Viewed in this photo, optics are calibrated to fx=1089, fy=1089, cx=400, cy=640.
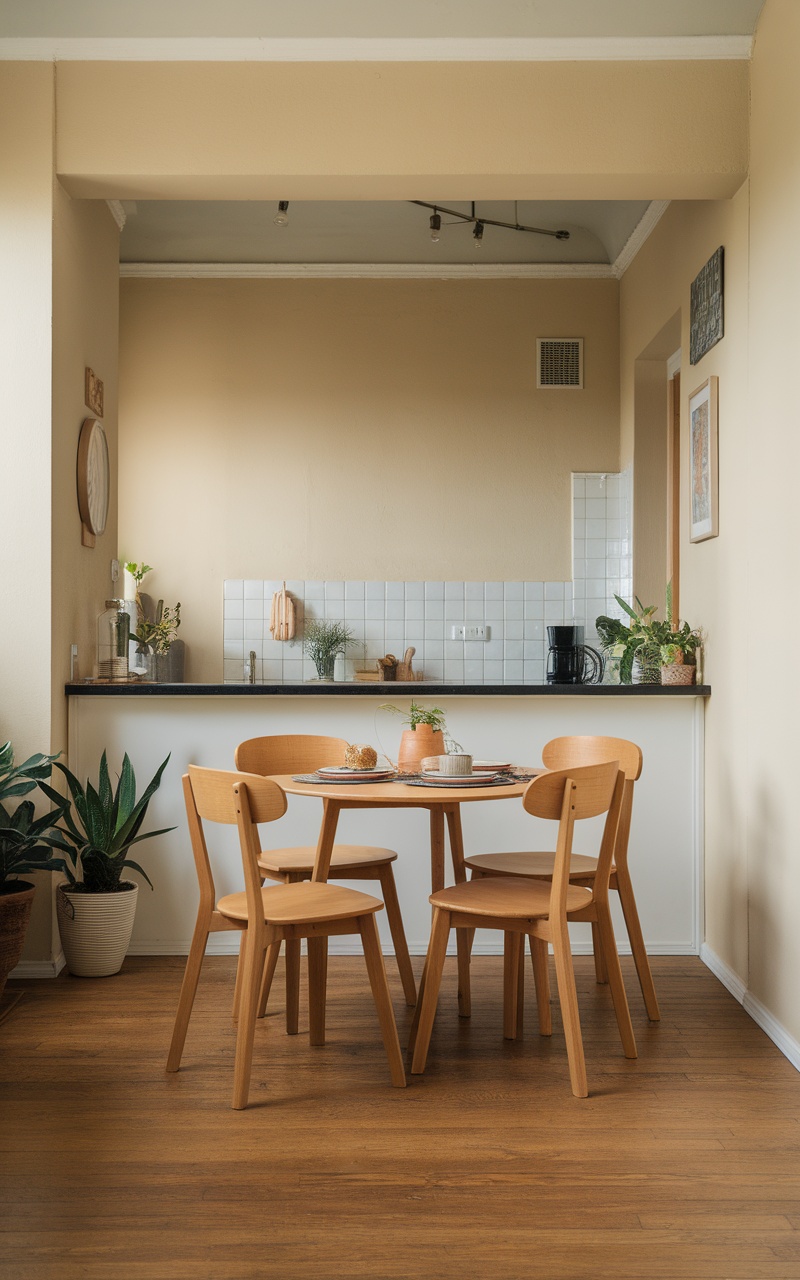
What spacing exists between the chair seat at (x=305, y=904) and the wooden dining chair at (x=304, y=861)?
0.21m

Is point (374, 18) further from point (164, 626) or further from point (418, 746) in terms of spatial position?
point (164, 626)

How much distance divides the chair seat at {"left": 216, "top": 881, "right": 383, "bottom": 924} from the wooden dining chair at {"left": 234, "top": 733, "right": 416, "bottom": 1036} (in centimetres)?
21

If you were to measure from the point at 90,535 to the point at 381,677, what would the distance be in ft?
6.82

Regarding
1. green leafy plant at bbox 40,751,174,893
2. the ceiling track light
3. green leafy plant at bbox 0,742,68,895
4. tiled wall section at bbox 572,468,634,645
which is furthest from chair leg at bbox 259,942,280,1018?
the ceiling track light

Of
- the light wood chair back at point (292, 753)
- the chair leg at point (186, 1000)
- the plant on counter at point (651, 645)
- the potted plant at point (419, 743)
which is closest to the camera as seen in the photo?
the chair leg at point (186, 1000)

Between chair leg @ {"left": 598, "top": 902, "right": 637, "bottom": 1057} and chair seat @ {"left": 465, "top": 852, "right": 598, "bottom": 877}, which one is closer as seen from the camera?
chair leg @ {"left": 598, "top": 902, "right": 637, "bottom": 1057}

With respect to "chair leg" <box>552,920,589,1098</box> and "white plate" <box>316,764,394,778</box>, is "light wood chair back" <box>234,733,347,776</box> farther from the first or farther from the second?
"chair leg" <box>552,920,589,1098</box>

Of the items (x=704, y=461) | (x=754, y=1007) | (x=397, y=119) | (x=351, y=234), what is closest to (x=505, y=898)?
(x=754, y=1007)

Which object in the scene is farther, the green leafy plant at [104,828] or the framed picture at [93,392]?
the framed picture at [93,392]

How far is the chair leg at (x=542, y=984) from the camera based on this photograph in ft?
10.1

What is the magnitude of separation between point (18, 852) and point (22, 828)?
0.24 ft

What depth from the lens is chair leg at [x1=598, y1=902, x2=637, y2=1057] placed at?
112 inches

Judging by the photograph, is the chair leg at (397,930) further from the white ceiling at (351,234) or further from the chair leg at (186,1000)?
the white ceiling at (351,234)

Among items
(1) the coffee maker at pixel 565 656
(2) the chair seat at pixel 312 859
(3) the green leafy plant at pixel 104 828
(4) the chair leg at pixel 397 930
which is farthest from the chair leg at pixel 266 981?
(1) the coffee maker at pixel 565 656
